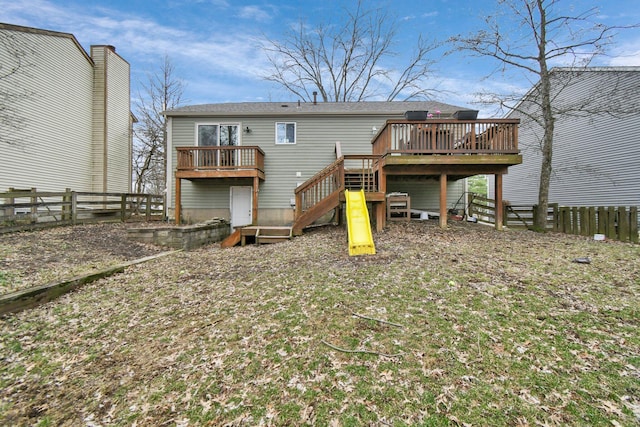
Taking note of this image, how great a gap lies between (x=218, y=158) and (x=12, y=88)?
870 cm

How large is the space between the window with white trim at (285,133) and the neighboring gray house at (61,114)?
8634mm

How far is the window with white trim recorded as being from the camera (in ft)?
40.2

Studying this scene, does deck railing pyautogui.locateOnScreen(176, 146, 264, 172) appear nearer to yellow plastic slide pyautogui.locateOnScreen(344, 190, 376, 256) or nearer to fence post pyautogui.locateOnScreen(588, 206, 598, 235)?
yellow plastic slide pyautogui.locateOnScreen(344, 190, 376, 256)

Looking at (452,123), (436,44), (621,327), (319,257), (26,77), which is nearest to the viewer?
(621,327)

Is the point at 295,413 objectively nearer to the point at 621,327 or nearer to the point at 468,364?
the point at 468,364

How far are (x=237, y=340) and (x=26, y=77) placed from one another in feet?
51.2

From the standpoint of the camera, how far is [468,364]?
2541 mm

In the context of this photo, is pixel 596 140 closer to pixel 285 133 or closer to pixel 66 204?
pixel 285 133

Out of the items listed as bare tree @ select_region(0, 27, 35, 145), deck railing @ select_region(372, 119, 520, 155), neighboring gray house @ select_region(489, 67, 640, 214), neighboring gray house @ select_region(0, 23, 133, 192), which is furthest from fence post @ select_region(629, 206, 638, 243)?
bare tree @ select_region(0, 27, 35, 145)

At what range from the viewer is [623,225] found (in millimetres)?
7230

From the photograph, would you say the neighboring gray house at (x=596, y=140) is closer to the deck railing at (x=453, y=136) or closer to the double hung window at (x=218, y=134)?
the deck railing at (x=453, y=136)

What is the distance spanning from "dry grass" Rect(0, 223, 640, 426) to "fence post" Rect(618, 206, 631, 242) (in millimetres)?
3165

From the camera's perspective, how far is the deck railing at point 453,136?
783 cm

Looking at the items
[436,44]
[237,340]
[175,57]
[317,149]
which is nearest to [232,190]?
[317,149]
